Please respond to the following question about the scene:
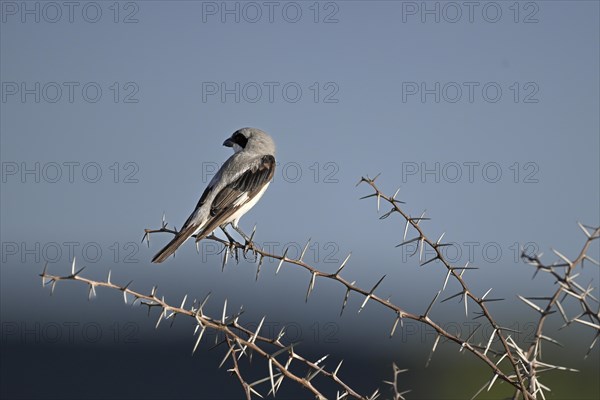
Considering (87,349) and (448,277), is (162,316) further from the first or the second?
(87,349)

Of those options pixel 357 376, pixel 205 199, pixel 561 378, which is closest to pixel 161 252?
pixel 205 199

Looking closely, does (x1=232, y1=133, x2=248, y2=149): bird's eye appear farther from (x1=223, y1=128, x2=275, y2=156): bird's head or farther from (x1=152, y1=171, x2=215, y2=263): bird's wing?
(x1=152, y1=171, x2=215, y2=263): bird's wing

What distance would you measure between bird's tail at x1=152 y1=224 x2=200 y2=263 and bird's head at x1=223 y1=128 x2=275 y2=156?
39.6 inches

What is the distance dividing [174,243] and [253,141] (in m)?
1.57

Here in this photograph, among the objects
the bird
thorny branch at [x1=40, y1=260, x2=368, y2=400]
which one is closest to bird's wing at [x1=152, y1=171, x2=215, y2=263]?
the bird

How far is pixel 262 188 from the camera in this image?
7.37 metres

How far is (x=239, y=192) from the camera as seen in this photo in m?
7.12

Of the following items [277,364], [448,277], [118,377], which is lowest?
[118,377]

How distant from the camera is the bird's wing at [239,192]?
683cm

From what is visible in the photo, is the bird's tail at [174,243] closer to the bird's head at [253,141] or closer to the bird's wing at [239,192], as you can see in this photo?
the bird's wing at [239,192]

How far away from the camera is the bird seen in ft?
22.6

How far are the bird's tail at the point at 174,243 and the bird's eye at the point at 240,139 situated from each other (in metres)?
1.08

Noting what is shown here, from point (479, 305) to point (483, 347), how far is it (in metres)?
0.15

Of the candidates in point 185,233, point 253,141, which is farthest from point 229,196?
point 253,141
